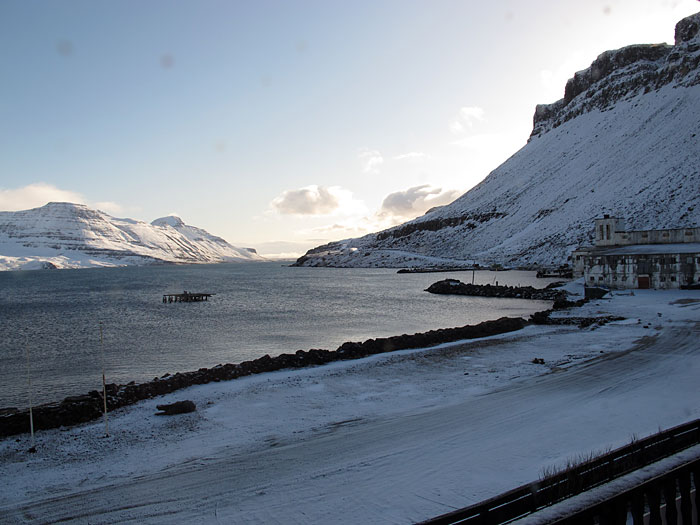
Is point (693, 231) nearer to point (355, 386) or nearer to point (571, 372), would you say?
point (571, 372)

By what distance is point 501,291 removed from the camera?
250 feet

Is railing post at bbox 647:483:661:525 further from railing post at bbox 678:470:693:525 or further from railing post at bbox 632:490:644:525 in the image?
railing post at bbox 678:470:693:525

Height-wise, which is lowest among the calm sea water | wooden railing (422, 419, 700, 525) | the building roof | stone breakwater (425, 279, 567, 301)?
the calm sea water

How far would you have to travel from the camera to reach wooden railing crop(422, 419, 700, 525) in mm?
4316

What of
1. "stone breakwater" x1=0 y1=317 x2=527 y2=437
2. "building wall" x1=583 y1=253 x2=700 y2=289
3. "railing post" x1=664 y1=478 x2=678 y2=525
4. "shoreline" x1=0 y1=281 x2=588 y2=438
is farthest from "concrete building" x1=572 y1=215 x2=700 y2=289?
"railing post" x1=664 y1=478 x2=678 y2=525

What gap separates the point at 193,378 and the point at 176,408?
16.3 feet

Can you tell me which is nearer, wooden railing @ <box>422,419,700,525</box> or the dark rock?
wooden railing @ <box>422,419,700,525</box>

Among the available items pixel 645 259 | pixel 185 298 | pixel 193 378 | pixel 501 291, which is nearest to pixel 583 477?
pixel 193 378

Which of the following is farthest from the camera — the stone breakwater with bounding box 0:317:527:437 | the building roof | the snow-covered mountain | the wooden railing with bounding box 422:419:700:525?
the snow-covered mountain

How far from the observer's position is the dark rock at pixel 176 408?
17344mm

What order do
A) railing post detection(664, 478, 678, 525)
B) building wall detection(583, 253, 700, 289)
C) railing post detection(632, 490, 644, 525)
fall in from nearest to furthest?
railing post detection(632, 490, 644, 525), railing post detection(664, 478, 678, 525), building wall detection(583, 253, 700, 289)

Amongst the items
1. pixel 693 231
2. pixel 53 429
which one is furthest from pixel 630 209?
pixel 53 429

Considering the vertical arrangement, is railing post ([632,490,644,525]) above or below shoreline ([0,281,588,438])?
above

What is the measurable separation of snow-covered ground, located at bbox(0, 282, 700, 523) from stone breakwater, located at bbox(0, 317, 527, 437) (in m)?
0.92
